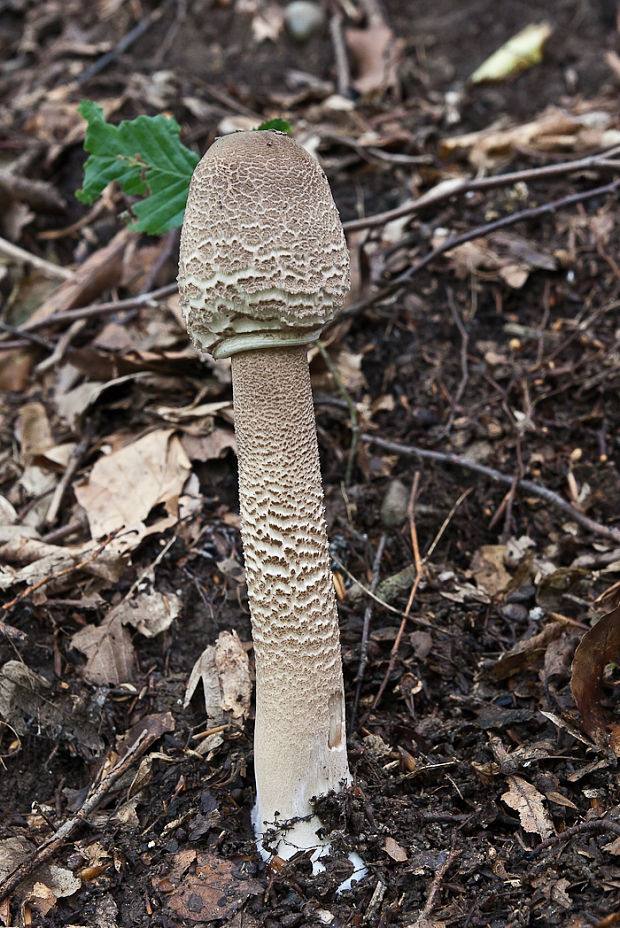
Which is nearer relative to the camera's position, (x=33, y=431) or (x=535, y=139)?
(x=33, y=431)

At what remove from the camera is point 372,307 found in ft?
14.5

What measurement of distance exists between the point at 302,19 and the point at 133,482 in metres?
4.57

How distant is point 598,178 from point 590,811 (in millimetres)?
3842

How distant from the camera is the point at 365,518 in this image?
3.81 meters

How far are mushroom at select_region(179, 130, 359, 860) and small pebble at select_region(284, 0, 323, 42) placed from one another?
4.65 m

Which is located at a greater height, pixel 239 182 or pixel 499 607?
pixel 239 182

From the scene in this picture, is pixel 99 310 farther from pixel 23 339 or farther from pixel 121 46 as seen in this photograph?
pixel 121 46

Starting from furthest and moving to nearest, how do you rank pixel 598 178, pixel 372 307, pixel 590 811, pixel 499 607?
1. pixel 598 178
2. pixel 372 307
3. pixel 499 607
4. pixel 590 811

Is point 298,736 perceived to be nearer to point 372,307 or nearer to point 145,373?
point 145,373

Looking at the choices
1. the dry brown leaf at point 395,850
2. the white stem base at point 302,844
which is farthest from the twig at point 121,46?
the dry brown leaf at point 395,850

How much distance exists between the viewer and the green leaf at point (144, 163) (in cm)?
302

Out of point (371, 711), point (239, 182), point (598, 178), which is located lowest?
point (371, 711)

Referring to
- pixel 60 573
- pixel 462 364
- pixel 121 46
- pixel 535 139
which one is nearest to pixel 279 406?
pixel 60 573

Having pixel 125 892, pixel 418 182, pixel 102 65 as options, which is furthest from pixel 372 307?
pixel 102 65
